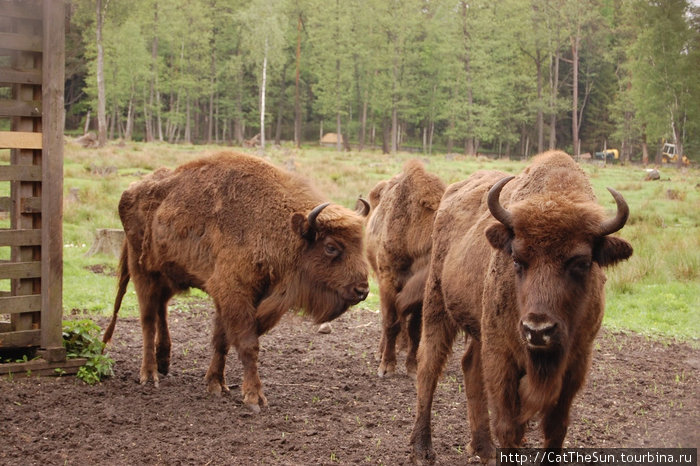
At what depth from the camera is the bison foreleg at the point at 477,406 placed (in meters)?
5.27

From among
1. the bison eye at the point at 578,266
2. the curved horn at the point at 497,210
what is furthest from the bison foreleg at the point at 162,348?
the bison eye at the point at 578,266

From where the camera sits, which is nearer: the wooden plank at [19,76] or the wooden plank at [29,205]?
the wooden plank at [19,76]

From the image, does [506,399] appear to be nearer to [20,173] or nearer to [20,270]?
[20,270]

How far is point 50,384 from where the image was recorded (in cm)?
623

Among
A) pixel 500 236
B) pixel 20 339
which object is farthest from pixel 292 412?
pixel 500 236

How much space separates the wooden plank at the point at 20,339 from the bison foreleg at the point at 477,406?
402cm

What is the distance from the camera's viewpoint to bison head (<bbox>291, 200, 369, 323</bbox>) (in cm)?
664

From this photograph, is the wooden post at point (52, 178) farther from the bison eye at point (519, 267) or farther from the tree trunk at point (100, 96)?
the tree trunk at point (100, 96)

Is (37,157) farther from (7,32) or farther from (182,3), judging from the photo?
(182,3)

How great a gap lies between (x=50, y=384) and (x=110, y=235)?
7033mm

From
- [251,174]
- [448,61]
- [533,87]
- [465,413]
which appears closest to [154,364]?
[251,174]

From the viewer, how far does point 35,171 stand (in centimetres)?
637

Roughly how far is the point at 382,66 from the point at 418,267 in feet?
172

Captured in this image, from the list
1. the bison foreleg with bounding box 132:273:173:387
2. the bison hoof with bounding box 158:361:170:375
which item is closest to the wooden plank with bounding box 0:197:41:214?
the bison foreleg with bounding box 132:273:173:387
